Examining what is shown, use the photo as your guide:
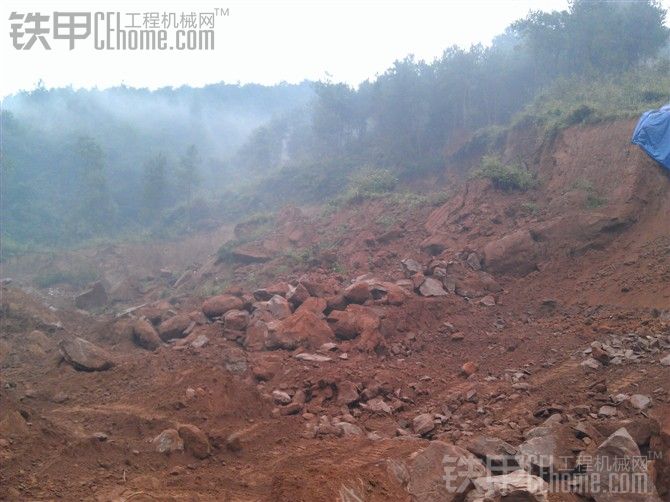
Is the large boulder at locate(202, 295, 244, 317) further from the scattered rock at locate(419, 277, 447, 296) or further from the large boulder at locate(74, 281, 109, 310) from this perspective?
the large boulder at locate(74, 281, 109, 310)

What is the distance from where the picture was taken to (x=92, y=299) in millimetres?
14617

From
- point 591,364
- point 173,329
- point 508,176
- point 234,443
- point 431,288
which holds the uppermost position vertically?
point 508,176

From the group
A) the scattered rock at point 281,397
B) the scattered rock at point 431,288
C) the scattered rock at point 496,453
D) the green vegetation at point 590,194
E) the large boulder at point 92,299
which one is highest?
the green vegetation at point 590,194

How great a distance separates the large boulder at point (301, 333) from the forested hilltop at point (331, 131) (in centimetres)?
891

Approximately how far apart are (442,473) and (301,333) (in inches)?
157

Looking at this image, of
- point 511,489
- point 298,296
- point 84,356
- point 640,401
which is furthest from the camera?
point 298,296

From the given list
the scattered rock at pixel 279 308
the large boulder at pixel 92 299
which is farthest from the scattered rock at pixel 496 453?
the large boulder at pixel 92 299

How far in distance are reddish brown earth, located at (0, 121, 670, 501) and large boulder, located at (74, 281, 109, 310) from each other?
3.47 meters

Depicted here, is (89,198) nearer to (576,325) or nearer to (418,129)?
(418,129)

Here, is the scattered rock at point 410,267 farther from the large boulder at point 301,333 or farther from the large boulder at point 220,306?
the large boulder at point 220,306

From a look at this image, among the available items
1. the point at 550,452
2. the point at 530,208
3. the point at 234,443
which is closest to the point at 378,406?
the point at 234,443

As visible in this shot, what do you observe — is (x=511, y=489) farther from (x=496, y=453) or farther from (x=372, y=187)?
(x=372, y=187)

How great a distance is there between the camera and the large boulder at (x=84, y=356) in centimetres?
663

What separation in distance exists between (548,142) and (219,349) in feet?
34.5
